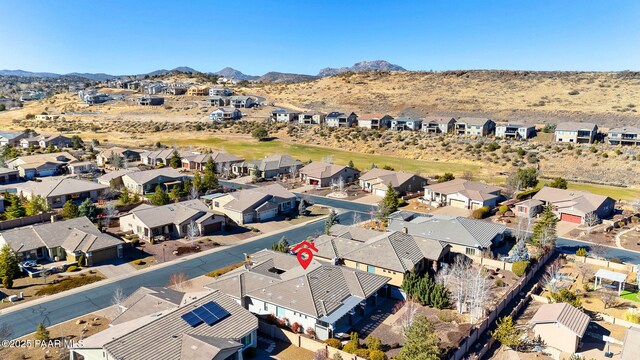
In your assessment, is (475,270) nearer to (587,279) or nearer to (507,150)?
(587,279)

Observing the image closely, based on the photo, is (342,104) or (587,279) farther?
(342,104)

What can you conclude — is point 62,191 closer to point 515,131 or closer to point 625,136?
point 515,131

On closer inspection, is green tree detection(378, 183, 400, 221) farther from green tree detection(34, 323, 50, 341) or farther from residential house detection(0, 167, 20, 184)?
residential house detection(0, 167, 20, 184)

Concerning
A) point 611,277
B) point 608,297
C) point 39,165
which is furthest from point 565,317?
point 39,165

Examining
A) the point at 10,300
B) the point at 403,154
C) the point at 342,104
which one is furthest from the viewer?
the point at 342,104

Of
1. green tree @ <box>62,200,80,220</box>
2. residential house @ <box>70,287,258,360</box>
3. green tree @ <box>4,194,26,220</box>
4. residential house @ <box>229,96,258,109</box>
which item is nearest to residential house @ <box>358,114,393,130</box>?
residential house @ <box>229,96,258,109</box>

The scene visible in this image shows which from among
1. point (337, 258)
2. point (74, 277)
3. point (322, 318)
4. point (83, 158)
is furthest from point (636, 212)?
point (83, 158)
